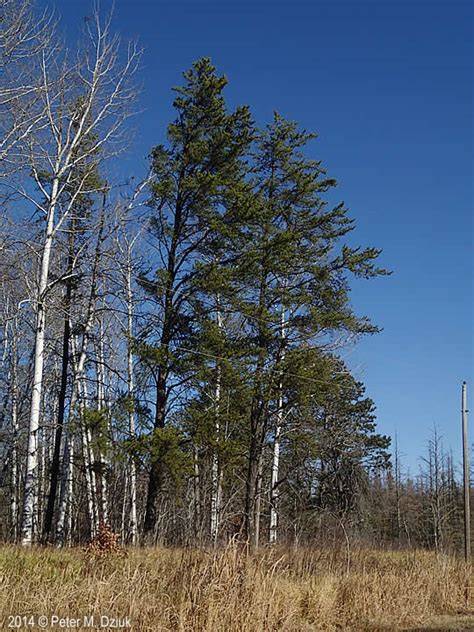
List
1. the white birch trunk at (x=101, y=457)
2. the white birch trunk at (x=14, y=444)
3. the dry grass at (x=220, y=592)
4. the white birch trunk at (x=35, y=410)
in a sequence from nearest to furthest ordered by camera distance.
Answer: the dry grass at (x=220, y=592) < the white birch trunk at (x=35, y=410) < the white birch trunk at (x=101, y=457) < the white birch trunk at (x=14, y=444)

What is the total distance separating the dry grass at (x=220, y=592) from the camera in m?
6.54

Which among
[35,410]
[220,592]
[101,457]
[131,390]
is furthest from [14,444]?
[220,592]

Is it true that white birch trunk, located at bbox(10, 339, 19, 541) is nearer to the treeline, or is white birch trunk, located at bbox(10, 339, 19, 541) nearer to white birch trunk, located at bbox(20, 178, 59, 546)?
the treeline

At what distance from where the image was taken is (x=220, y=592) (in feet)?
23.8

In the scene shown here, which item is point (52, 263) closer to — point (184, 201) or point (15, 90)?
point (184, 201)

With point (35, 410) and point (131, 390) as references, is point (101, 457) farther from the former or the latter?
Result: point (35, 410)

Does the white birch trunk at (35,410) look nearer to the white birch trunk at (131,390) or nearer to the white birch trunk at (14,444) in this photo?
the white birch trunk at (131,390)

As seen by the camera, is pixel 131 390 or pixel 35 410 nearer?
pixel 35 410

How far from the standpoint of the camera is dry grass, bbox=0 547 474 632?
6543mm

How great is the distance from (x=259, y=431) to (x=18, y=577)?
1329cm

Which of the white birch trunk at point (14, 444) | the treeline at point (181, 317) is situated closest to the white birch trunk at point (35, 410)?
the treeline at point (181, 317)

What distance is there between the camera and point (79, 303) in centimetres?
1619

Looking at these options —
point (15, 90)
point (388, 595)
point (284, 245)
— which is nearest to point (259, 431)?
point (284, 245)

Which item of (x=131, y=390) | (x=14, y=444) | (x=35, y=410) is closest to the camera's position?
(x=35, y=410)
